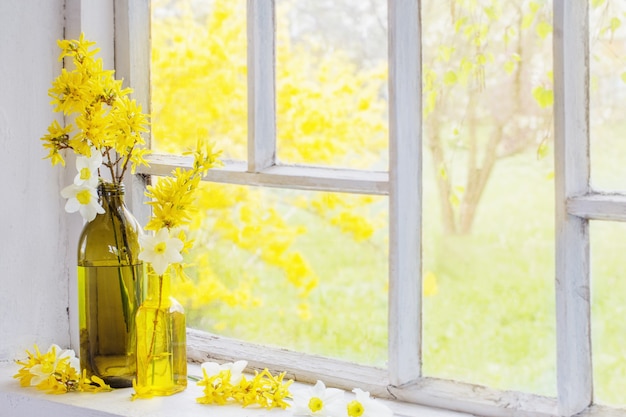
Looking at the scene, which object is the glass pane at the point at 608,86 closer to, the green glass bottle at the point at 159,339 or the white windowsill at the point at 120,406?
the white windowsill at the point at 120,406

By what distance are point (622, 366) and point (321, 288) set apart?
1099 millimetres

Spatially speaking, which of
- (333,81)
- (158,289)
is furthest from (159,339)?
(333,81)

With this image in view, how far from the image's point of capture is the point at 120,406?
125cm

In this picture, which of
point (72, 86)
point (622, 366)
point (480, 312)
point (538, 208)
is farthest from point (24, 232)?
point (538, 208)

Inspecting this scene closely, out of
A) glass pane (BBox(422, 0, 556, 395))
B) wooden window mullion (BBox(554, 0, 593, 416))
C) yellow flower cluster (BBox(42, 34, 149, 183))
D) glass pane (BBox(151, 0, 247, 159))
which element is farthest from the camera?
glass pane (BBox(422, 0, 556, 395))

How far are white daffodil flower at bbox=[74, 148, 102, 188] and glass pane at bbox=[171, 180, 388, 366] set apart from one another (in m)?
0.79

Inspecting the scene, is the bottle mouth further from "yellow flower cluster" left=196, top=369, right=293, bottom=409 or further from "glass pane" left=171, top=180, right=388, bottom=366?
"glass pane" left=171, top=180, right=388, bottom=366

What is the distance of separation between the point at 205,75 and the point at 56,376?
88 centimetres

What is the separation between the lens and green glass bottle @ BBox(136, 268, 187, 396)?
1258 mm

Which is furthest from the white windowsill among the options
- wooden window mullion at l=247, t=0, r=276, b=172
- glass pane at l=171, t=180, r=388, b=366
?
glass pane at l=171, t=180, r=388, b=366

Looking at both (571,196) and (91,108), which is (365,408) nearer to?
(571,196)

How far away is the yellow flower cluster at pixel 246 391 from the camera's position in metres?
1.22

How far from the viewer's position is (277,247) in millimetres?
2369

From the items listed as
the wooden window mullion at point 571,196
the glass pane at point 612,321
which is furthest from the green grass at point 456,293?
the wooden window mullion at point 571,196
